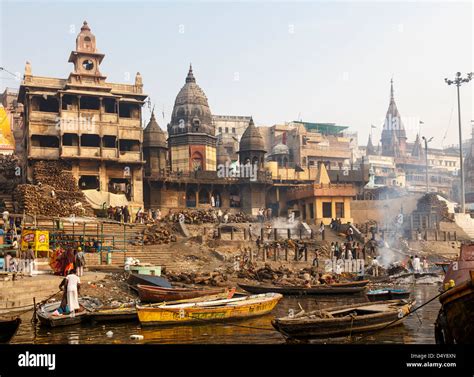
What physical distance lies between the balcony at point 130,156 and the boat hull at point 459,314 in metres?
Result: 36.6

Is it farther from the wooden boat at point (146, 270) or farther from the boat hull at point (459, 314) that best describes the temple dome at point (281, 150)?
the boat hull at point (459, 314)

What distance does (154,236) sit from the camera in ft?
106

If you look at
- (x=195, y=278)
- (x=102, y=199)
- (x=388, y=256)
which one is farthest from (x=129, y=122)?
(x=195, y=278)

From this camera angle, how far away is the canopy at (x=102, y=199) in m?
38.7

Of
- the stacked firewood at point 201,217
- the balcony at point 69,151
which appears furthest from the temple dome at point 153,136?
the stacked firewood at point 201,217

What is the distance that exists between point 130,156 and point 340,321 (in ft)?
111

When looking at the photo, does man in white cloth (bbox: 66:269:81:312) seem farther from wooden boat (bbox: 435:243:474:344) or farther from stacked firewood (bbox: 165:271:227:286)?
wooden boat (bbox: 435:243:474:344)

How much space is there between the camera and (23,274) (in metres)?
18.9

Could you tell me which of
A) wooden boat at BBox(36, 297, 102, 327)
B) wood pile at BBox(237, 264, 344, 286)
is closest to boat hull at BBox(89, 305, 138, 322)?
wooden boat at BBox(36, 297, 102, 327)

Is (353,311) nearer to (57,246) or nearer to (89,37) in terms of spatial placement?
(57,246)

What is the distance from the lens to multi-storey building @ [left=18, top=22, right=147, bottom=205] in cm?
4222

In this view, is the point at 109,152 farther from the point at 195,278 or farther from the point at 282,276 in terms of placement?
the point at 195,278
